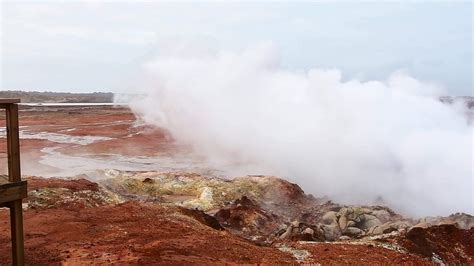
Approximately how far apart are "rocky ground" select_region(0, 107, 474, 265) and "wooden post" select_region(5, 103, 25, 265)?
1662mm

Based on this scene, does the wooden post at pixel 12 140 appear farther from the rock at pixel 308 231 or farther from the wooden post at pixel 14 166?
the rock at pixel 308 231

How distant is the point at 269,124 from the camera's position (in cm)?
2902

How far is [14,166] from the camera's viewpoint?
7.13 m

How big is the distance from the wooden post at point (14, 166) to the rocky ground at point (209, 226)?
1662 millimetres

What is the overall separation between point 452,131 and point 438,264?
1361cm

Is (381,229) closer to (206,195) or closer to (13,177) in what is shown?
(206,195)

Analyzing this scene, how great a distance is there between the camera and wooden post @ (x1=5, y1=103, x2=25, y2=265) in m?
7.01

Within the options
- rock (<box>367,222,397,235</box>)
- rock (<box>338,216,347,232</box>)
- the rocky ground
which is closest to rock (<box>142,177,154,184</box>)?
the rocky ground

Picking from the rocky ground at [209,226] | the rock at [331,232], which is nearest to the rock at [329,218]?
the rocky ground at [209,226]

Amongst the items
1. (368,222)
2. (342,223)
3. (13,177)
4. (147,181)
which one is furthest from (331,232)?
(13,177)

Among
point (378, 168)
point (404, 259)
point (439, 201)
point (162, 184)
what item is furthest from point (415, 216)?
point (162, 184)

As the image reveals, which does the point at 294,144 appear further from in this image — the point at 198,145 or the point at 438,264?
the point at 438,264

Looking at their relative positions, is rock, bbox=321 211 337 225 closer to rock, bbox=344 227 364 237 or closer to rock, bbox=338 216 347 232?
rock, bbox=338 216 347 232

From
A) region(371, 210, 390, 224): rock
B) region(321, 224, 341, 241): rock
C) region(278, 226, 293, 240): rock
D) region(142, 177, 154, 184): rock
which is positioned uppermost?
region(142, 177, 154, 184): rock
